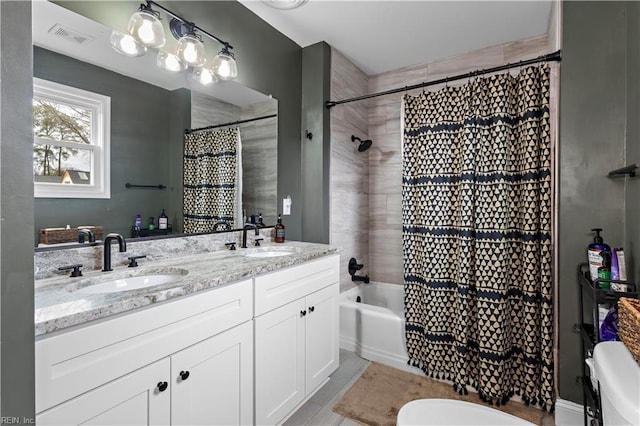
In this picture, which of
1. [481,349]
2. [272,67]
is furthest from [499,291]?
[272,67]

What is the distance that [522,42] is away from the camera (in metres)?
2.45

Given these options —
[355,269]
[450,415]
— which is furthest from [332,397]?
[355,269]

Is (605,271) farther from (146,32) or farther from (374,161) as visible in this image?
(146,32)

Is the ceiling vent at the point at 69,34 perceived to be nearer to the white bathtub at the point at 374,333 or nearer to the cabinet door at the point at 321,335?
the cabinet door at the point at 321,335

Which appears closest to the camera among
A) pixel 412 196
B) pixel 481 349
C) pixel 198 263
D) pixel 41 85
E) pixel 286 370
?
pixel 41 85

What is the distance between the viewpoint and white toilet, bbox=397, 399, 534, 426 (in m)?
1.36

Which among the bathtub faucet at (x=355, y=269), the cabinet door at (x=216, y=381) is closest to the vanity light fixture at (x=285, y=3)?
the cabinet door at (x=216, y=381)

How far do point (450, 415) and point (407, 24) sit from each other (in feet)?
8.10

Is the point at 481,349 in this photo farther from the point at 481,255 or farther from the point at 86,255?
the point at 86,255

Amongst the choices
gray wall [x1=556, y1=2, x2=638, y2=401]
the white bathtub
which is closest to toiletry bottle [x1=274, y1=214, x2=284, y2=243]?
the white bathtub

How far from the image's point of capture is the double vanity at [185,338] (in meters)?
0.85

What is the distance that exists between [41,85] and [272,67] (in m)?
1.45

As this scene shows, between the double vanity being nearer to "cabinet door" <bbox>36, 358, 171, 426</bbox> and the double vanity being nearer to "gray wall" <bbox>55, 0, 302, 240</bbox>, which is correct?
"cabinet door" <bbox>36, 358, 171, 426</bbox>

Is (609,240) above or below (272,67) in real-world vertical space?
below
